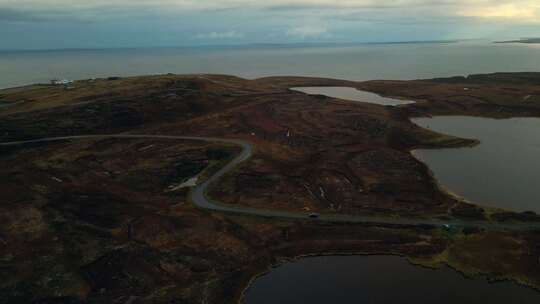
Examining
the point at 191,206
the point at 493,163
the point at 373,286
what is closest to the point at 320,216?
the point at 373,286

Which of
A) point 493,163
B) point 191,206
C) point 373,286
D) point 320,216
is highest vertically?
point 493,163

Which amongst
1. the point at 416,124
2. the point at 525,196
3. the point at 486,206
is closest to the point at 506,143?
the point at 416,124

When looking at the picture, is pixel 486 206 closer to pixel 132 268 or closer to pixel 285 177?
pixel 285 177

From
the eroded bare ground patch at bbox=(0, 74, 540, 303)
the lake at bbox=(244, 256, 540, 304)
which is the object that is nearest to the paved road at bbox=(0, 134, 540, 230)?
the eroded bare ground patch at bbox=(0, 74, 540, 303)

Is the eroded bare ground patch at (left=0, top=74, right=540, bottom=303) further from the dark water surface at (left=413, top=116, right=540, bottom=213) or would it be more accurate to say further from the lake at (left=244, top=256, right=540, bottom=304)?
the dark water surface at (left=413, top=116, right=540, bottom=213)

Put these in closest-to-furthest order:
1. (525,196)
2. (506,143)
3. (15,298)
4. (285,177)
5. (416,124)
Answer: (15,298), (525,196), (285,177), (506,143), (416,124)

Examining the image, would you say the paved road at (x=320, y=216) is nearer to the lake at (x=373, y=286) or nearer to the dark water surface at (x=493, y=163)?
the dark water surface at (x=493, y=163)

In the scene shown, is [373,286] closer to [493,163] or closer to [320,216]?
[320,216]
